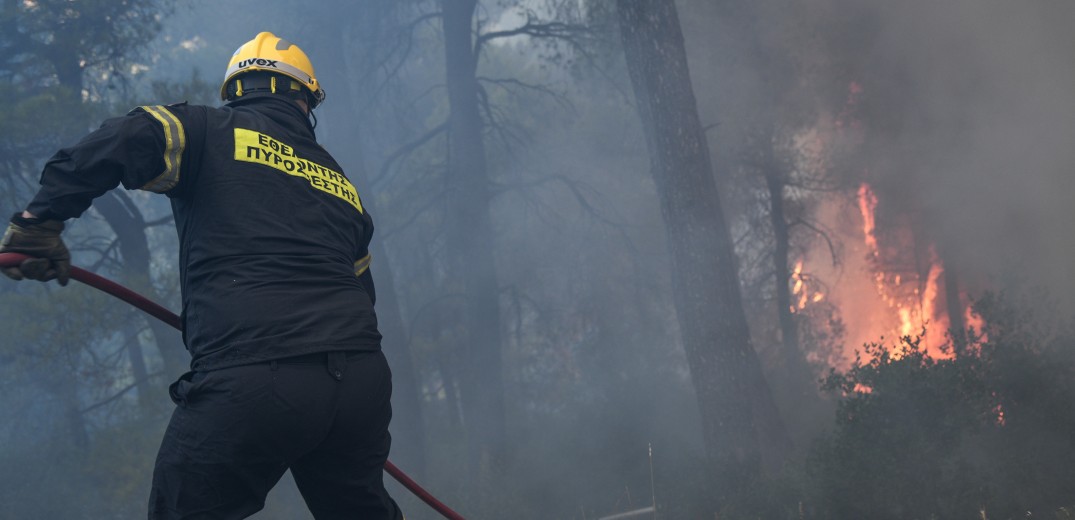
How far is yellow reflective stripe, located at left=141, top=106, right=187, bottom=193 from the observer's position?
2564 mm

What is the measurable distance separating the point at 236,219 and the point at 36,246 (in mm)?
641

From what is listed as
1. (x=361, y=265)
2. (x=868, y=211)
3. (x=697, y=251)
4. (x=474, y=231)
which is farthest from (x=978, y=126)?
(x=361, y=265)

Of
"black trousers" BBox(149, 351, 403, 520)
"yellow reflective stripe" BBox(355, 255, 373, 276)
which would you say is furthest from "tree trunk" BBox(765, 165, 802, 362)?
"black trousers" BBox(149, 351, 403, 520)

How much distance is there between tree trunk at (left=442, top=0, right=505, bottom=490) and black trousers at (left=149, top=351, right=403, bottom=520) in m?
9.51

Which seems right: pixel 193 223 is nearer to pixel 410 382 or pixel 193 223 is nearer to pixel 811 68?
pixel 410 382

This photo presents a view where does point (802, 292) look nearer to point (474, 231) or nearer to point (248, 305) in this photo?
point (474, 231)

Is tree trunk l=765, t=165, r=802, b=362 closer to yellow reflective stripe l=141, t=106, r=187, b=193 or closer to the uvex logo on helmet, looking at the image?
the uvex logo on helmet

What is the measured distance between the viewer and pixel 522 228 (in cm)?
1499

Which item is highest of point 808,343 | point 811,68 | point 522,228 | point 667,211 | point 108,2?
point 108,2

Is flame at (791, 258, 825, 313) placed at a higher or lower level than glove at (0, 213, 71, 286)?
higher

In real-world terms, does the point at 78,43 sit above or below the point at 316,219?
above

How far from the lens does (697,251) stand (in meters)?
7.59

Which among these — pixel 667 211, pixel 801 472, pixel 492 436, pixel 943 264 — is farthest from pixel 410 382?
pixel 943 264

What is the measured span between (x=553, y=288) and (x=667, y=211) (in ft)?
24.9
